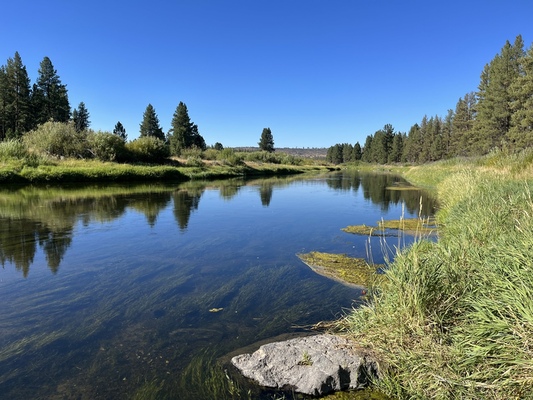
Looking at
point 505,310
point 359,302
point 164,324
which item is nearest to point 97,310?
point 164,324

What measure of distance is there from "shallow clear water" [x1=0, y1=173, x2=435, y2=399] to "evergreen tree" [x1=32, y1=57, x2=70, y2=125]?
1923 inches

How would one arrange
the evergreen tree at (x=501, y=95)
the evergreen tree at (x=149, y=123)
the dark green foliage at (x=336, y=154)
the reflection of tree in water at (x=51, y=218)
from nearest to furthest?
the reflection of tree in water at (x=51, y=218) < the evergreen tree at (x=501, y=95) < the evergreen tree at (x=149, y=123) < the dark green foliage at (x=336, y=154)

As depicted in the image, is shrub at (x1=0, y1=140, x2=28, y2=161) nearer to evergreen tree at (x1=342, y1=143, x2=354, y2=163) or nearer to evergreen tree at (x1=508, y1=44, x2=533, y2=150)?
evergreen tree at (x1=508, y1=44, x2=533, y2=150)

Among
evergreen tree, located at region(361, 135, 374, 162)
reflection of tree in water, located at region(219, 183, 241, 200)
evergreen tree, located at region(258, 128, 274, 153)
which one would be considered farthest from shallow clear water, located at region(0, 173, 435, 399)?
evergreen tree, located at region(361, 135, 374, 162)

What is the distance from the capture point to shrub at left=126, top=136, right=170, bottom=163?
39469mm

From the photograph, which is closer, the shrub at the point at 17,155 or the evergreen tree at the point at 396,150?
the shrub at the point at 17,155

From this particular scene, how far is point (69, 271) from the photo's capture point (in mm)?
7395

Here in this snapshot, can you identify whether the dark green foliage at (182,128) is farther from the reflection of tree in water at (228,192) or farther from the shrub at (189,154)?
the reflection of tree in water at (228,192)

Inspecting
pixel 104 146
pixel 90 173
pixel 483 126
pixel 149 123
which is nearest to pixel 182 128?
pixel 149 123

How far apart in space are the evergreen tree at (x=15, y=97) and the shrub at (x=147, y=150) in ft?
69.9

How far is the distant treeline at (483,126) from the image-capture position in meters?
32.7

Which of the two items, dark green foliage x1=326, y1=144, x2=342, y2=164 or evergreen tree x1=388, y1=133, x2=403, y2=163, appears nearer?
evergreen tree x1=388, y1=133, x2=403, y2=163

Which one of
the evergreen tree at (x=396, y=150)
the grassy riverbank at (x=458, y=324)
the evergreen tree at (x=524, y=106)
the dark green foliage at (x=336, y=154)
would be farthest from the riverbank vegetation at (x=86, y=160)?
the dark green foliage at (x=336, y=154)

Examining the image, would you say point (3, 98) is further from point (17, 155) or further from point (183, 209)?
point (183, 209)
